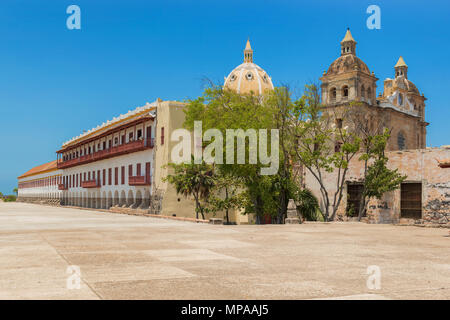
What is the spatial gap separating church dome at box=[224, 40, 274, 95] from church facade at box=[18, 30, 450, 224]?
0.20m

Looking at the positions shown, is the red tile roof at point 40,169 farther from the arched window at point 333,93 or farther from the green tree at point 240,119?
the green tree at point 240,119

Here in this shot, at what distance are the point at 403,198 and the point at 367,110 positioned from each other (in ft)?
126

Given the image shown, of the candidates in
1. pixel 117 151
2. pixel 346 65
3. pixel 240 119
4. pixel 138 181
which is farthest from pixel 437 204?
pixel 346 65

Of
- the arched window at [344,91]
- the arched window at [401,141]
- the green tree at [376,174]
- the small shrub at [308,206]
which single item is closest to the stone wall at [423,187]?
the green tree at [376,174]

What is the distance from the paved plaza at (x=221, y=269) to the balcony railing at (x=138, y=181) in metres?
26.0

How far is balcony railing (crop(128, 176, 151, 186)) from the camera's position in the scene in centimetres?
3812

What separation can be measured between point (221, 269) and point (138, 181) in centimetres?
3285

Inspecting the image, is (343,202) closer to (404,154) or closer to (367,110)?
(404,154)

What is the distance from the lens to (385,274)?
7039 millimetres

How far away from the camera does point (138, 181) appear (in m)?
39.4

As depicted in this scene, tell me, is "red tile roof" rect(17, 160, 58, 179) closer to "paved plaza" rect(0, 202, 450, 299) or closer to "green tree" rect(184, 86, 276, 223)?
"green tree" rect(184, 86, 276, 223)

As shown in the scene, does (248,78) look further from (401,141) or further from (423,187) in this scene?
(423,187)

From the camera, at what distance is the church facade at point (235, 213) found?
22.8 metres

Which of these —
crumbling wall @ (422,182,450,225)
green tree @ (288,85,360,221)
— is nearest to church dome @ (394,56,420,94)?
green tree @ (288,85,360,221)
